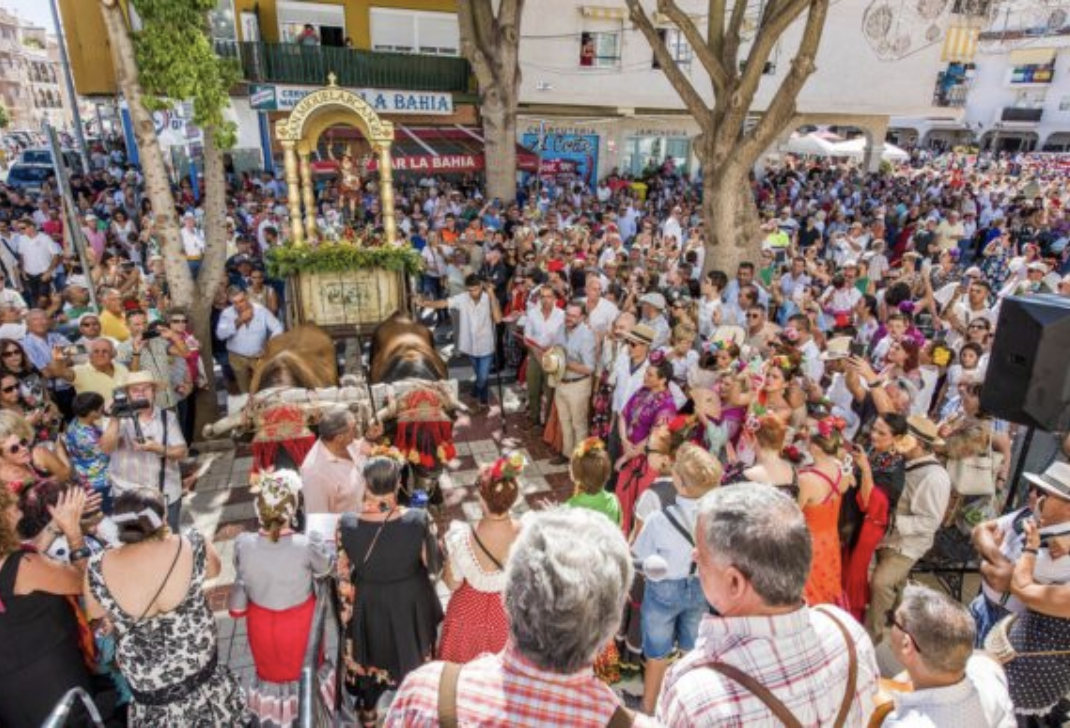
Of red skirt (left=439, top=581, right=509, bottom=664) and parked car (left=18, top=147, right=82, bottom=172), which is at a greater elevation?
parked car (left=18, top=147, right=82, bottom=172)

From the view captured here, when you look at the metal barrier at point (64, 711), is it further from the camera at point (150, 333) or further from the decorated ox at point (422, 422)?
the camera at point (150, 333)

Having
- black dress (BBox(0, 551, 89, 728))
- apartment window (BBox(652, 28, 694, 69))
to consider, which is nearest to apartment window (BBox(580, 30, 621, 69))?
apartment window (BBox(652, 28, 694, 69))

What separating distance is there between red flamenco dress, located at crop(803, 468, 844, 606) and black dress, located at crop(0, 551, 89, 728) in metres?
3.82

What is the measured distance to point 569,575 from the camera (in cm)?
161

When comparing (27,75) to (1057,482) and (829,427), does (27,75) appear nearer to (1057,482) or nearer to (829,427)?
(829,427)

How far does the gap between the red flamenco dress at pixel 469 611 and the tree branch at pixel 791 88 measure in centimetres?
834

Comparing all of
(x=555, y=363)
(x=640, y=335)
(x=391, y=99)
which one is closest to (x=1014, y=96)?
(x=391, y=99)

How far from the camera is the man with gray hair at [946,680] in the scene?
2.22 meters

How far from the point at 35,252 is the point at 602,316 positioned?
935 cm

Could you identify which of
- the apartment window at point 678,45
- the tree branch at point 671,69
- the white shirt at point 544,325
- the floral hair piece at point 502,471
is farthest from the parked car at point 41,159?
the floral hair piece at point 502,471

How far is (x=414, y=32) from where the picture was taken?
20.0m

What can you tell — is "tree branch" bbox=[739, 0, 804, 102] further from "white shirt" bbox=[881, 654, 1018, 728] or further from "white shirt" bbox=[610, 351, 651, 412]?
"white shirt" bbox=[881, 654, 1018, 728]

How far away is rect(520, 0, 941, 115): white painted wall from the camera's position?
19.7 meters

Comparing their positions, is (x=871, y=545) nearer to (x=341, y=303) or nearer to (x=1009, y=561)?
(x=1009, y=561)
